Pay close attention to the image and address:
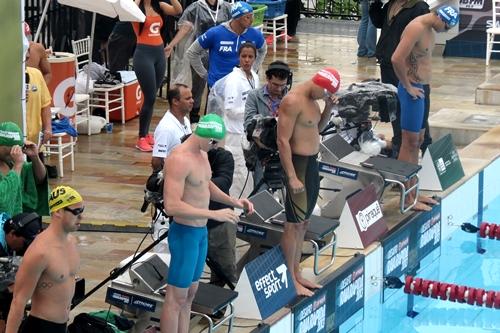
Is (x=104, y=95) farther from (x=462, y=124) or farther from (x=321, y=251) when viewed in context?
(x=321, y=251)

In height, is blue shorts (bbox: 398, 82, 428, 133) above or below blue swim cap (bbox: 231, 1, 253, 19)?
below

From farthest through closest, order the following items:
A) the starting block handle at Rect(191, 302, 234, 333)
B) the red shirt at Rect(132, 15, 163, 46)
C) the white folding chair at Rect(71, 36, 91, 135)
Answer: the white folding chair at Rect(71, 36, 91, 135) < the red shirt at Rect(132, 15, 163, 46) < the starting block handle at Rect(191, 302, 234, 333)

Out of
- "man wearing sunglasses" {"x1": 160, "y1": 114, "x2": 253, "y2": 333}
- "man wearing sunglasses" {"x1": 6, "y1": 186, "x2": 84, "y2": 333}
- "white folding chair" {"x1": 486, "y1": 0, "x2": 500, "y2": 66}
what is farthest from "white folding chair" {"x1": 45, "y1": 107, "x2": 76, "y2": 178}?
"white folding chair" {"x1": 486, "y1": 0, "x2": 500, "y2": 66}

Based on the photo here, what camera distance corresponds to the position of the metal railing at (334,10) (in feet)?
71.1

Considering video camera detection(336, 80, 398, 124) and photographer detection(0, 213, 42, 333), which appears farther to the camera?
video camera detection(336, 80, 398, 124)

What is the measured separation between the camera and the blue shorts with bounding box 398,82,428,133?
984cm

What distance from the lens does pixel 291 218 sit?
8.05 metres

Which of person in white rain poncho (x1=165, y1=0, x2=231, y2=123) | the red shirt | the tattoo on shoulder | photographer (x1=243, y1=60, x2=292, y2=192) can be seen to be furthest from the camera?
person in white rain poncho (x1=165, y1=0, x2=231, y2=123)

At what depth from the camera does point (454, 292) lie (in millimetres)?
9570

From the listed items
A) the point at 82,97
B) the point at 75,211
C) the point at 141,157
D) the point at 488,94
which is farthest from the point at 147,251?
the point at 488,94

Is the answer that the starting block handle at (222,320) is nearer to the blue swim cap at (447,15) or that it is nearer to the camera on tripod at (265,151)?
the camera on tripod at (265,151)

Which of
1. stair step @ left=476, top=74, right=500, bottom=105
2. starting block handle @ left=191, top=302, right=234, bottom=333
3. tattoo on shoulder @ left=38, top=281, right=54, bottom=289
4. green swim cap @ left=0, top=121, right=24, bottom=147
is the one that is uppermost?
green swim cap @ left=0, top=121, right=24, bottom=147

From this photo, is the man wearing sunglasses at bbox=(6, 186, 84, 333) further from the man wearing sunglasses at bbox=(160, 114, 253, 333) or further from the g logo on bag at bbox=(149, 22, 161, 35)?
the g logo on bag at bbox=(149, 22, 161, 35)

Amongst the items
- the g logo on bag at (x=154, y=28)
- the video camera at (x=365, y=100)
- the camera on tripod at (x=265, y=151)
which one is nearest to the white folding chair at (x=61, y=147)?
the g logo on bag at (x=154, y=28)
